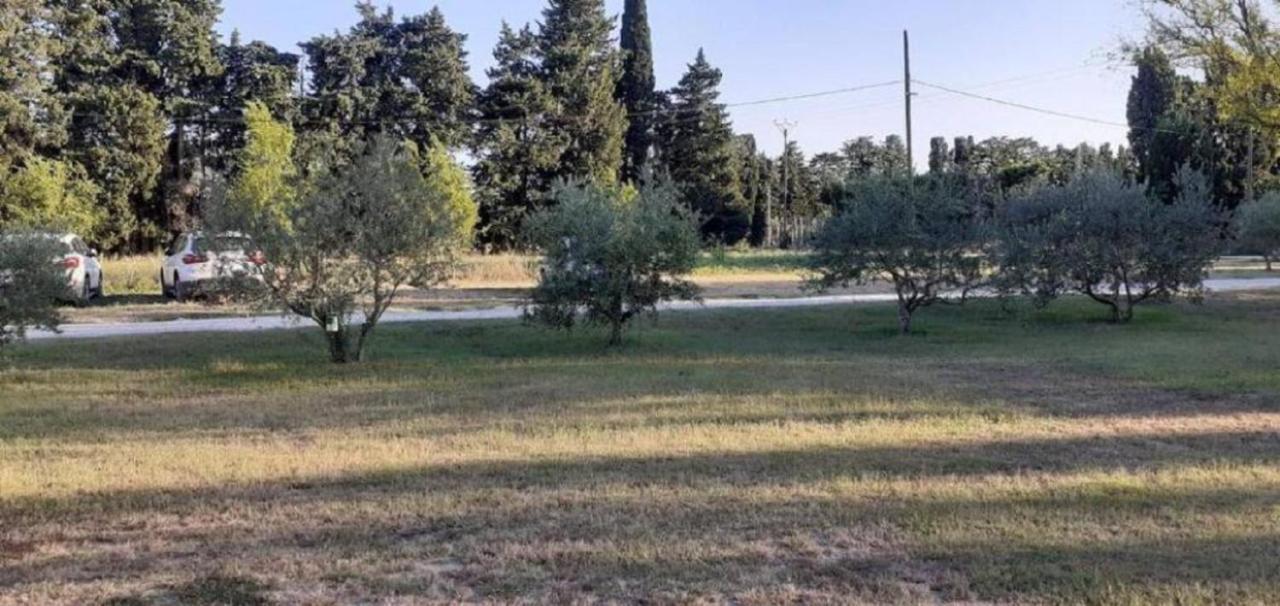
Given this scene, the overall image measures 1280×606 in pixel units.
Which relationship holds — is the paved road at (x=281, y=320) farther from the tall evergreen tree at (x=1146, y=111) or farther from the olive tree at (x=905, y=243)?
the tall evergreen tree at (x=1146, y=111)

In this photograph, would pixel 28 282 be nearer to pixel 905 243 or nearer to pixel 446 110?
pixel 905 243

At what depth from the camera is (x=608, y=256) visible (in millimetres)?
15867

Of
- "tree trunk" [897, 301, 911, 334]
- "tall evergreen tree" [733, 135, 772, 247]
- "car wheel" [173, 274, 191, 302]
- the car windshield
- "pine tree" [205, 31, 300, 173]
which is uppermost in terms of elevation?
"pine tree" [205, 31, 300, 173]

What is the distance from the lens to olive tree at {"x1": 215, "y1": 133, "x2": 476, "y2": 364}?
504 inches

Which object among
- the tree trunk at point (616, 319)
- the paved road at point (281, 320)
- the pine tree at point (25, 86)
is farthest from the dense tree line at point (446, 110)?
the tree trunk at point (616, 319)

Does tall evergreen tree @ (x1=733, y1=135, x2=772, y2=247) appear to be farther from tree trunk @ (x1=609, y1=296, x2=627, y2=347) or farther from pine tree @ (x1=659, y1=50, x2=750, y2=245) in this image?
tree trunk @ (x1=609, y1=296, x2=627, y2=347)

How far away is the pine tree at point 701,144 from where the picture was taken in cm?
6147

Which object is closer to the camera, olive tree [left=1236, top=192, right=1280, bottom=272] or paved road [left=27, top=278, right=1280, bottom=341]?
paved road [left=27, top=278, right=1280, bottom=341]

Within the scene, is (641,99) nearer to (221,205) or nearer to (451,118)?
(451,118)

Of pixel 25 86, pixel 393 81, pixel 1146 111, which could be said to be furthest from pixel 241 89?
pixel 1146 111

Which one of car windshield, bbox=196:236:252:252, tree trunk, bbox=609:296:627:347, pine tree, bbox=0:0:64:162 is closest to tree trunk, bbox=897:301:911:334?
tree trunk, bbox=609:296:627:347

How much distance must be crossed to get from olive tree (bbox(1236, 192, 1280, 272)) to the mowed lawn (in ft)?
64.3

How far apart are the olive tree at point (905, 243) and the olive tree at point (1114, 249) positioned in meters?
1.84

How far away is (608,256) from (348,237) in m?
4.20
